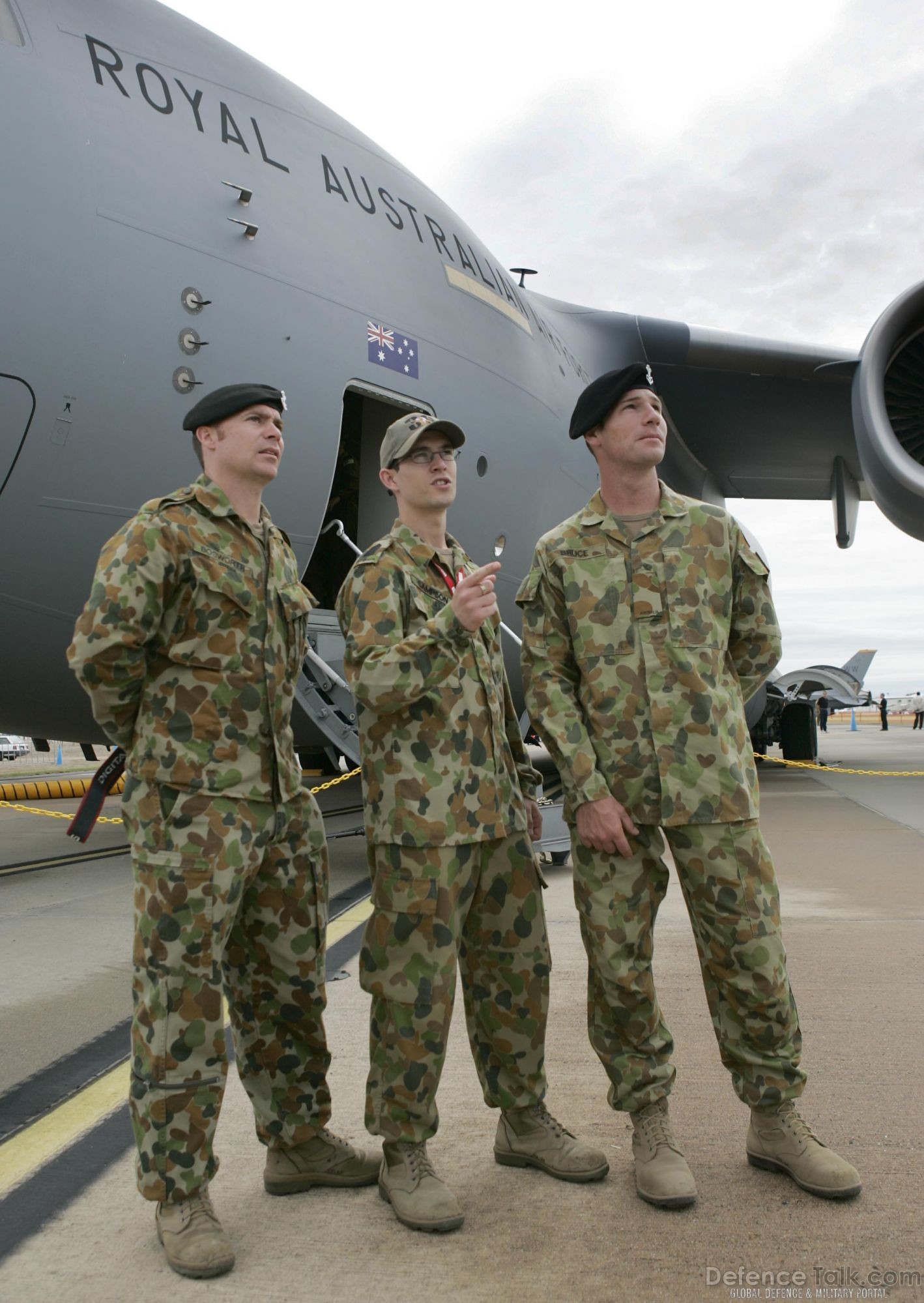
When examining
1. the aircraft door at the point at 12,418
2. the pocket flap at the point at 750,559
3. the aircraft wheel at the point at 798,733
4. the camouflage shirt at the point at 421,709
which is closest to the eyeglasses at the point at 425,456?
the camouflage shirt at the point at 421,709

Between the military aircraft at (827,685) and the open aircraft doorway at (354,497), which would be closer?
the open aircraft doorway at (354,497)

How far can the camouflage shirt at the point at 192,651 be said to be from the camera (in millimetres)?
2127

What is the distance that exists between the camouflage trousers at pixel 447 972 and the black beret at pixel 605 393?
1018 millimetres

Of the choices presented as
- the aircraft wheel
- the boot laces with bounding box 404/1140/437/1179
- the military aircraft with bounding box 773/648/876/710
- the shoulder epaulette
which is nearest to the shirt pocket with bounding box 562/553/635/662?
the shoulder epaulette

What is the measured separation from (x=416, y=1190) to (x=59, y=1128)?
3.15 ft

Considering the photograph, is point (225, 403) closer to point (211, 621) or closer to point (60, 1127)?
point (211, 621)

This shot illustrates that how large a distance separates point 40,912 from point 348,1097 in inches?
118

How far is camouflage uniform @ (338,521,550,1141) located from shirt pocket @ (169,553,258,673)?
0.27 m

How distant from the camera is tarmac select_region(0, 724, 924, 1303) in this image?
1.86 m

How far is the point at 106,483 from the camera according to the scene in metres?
4.39

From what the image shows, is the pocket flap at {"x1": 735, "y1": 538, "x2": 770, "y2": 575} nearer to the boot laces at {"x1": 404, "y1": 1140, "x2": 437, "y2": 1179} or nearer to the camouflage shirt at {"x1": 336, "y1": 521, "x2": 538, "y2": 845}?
the camouflage shirt at {"x1": 336, "y1": 521, "x2": 538, "y2": 845}

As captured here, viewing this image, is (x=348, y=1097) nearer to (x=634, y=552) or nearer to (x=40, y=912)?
(x=634, y=552)

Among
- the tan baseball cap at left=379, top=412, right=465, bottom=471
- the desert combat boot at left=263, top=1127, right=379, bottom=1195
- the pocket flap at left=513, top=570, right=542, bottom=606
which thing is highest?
the tan baseball cap at left=379, top=412, right=465, bottom=471

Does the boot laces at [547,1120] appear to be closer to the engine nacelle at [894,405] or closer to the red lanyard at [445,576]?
the red lanyard at [445,576]
